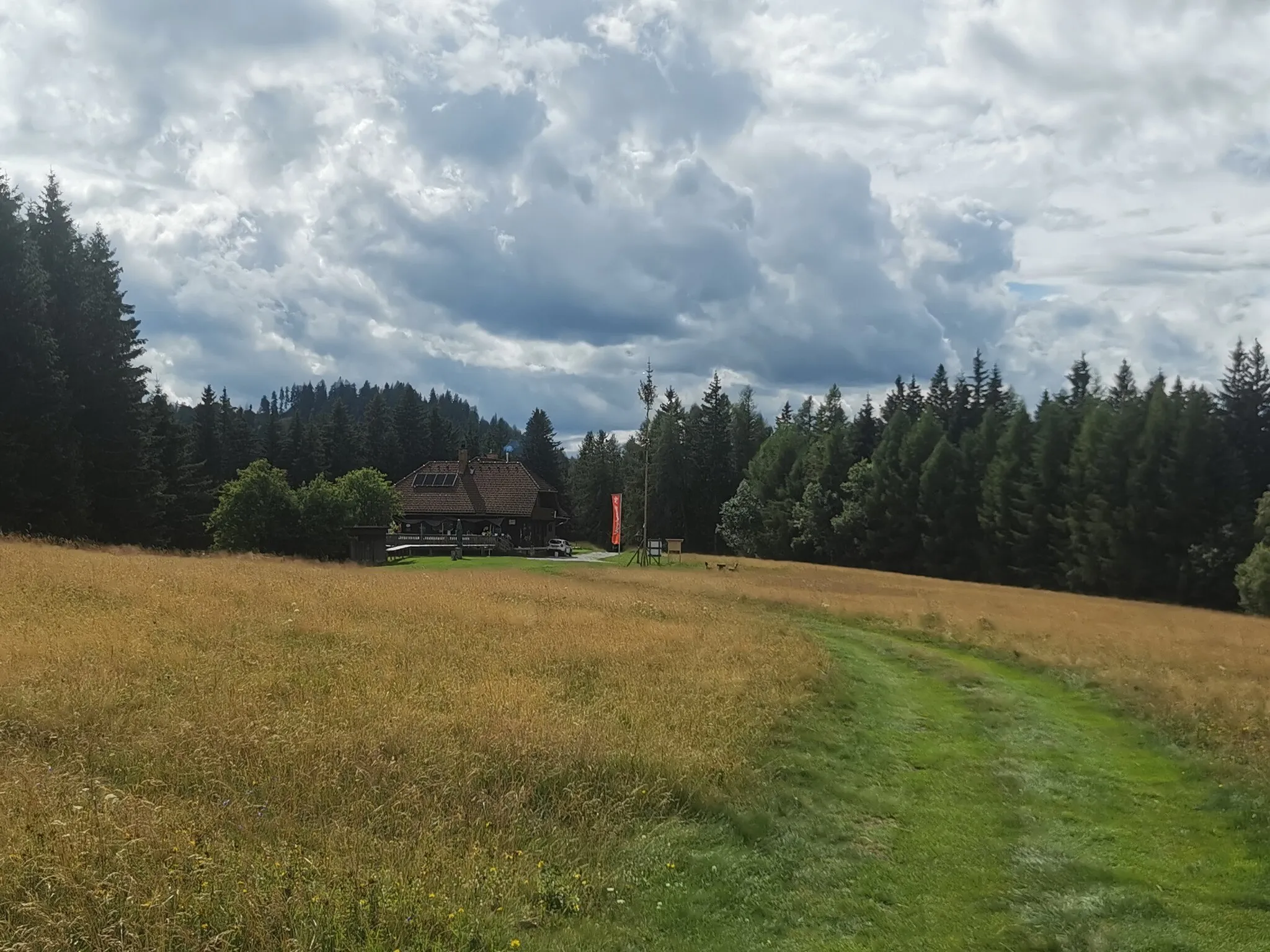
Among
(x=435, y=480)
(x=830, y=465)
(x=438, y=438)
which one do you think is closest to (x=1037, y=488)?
(x=830, y=465)

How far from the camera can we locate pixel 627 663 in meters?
14.8

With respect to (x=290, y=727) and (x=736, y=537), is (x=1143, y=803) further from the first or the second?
(x=736, y=537)

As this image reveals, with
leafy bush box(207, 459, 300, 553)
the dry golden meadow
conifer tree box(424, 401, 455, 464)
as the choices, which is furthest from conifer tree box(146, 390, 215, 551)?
conifer tree box(424, 401, 455, 464)

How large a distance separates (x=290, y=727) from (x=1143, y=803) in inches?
367

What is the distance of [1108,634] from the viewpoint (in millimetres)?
23922

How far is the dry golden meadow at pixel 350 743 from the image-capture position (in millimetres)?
5848

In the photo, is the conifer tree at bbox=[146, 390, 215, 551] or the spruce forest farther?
the conifer tree at bbox=[146, 390, 215, 551]

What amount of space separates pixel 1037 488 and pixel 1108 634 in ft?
144

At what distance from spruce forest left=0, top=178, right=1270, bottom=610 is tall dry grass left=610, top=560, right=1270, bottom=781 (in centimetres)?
1370

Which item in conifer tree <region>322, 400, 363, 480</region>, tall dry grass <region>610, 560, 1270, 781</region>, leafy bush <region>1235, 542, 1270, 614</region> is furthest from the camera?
conifer tree <region>322, 400, 363, 480</region>

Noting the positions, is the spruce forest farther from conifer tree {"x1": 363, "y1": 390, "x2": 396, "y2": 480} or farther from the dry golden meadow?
the dry golden meadow

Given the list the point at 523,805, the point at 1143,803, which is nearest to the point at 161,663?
the point at 523,805

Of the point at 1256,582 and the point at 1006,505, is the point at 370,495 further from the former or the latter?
the point at 1256,582

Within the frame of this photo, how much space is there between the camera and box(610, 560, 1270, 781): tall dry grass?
14.0m
